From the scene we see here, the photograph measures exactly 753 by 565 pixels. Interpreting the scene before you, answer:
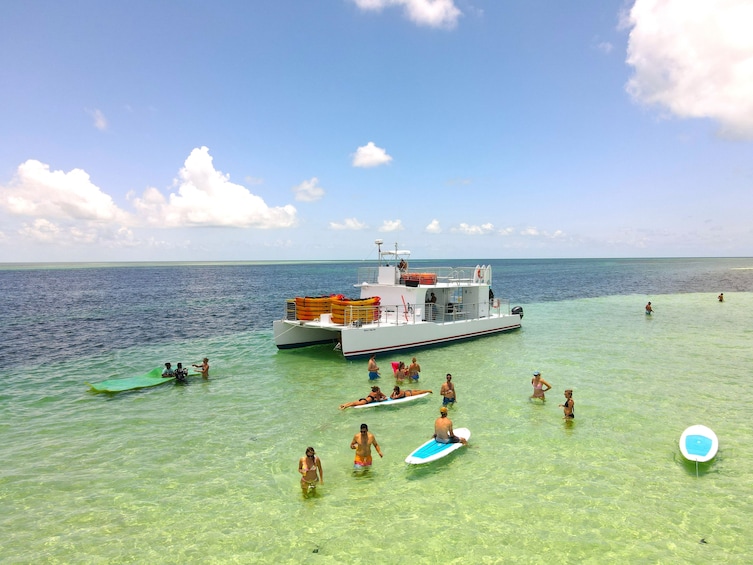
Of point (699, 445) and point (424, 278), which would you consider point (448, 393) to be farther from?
point (424, 278)

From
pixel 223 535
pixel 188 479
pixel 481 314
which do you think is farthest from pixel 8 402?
pixel 481 314

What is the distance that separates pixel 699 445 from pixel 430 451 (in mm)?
6864

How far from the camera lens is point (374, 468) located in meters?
10.9

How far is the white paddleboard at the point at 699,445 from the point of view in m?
10.7

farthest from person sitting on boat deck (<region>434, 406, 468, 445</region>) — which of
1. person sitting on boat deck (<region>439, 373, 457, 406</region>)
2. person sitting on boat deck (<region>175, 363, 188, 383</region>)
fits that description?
person sitting on boat deck (<region>175, 363, 188, 383</region>)

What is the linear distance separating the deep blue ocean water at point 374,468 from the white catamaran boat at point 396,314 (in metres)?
Result: 1.64

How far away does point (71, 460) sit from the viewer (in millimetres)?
11602

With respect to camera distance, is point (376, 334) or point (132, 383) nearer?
point (132, 383)

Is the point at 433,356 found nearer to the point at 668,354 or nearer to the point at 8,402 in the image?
the point at 668,354

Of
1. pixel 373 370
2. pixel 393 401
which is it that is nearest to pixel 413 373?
pixel 373 370

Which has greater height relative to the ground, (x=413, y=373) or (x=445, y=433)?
(x=445, y=433)

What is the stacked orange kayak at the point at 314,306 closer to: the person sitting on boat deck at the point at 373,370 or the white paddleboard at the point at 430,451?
the person sitting on boat deck at the point at 373,370

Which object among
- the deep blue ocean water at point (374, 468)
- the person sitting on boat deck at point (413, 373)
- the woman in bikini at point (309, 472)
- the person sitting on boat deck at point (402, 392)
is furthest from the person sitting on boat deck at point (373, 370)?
the woman in bikini at point (309, 472)

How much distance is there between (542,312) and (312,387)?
3329 cm
